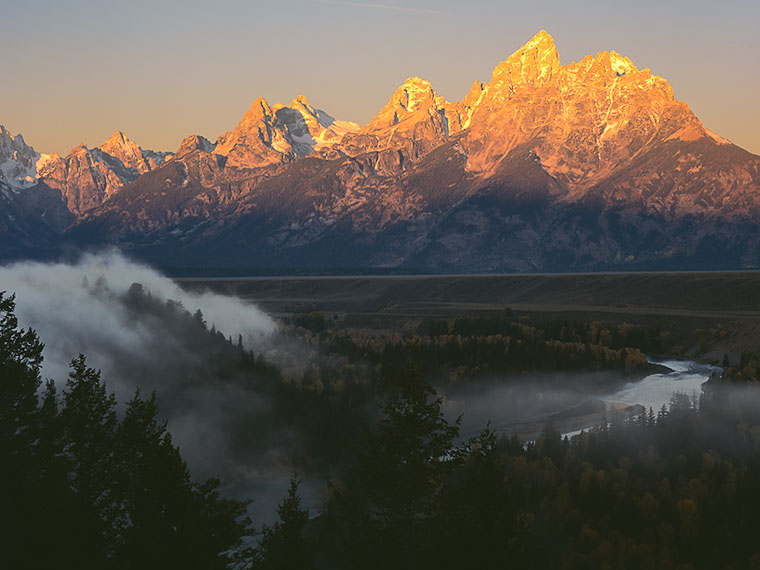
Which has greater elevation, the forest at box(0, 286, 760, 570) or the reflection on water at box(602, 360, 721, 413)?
the forest at box(0, 286, 760, 570)

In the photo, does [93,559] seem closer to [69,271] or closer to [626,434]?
[626,434]

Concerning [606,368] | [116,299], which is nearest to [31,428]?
[116,299]

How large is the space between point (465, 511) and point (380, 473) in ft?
18.5

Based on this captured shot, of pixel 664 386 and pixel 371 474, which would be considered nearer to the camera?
pixel 371 474

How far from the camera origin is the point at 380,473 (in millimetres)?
42000

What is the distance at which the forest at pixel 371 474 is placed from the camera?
4372 centimetres

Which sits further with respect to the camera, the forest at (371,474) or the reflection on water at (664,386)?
the reflection on water at (664,386)

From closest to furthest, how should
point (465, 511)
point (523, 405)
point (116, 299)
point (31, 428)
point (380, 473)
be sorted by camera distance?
point (380, 473) → point (465, 511) → point (31, 428) → point (523, 405) → point (116, 299)

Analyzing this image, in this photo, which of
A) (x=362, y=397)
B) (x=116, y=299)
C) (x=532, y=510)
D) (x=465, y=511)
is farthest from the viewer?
(x=116, y=299)

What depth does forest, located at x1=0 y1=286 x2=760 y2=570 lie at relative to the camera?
43.7 metres

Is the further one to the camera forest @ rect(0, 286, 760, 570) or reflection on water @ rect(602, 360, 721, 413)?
reflection on water @ rect(602, 360, 721, 413)

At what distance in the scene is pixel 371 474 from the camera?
42094 millimetres

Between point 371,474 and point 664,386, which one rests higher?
point 371,474

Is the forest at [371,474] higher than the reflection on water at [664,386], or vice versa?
the forest at [371,474]
